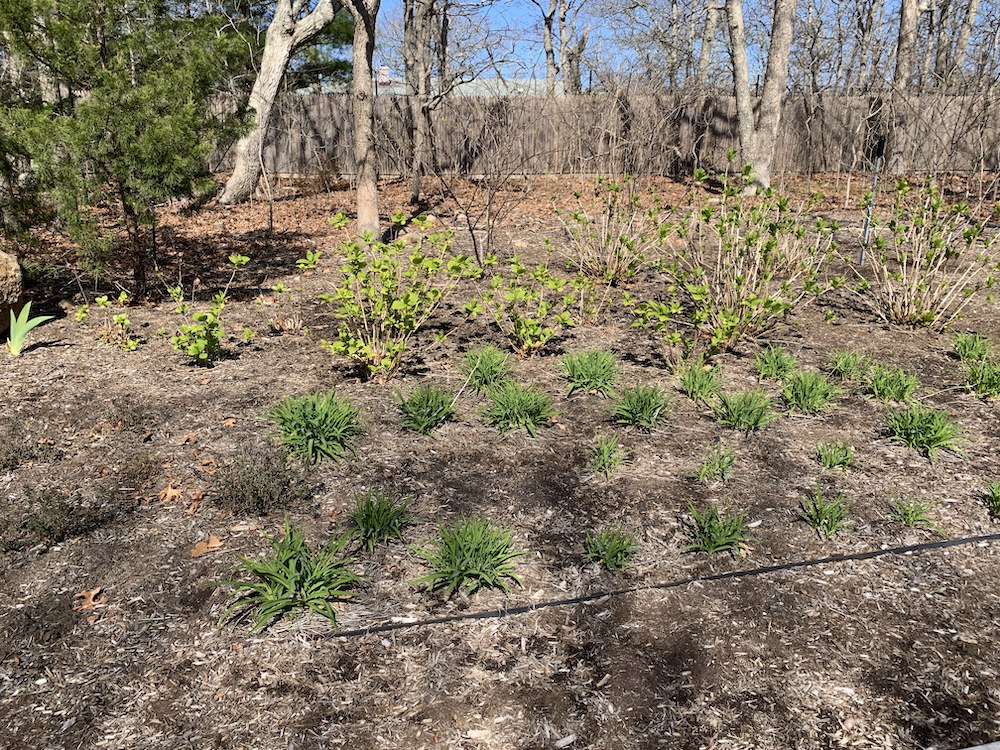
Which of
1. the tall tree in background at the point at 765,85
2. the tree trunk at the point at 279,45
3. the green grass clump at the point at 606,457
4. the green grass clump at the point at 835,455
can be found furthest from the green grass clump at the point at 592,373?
the tree trunk at the point at 279,45

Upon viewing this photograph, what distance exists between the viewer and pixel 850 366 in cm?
474

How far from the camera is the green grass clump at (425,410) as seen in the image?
3.99m

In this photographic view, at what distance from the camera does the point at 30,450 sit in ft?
12.7

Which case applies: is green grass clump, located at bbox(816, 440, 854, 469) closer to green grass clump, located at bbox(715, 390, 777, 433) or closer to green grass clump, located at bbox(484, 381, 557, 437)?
green grass clump, located at bbox(715, 390, 777, 433)

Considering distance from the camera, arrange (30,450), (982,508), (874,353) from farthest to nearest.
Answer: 1. (874,353)
2. (30,450)
3. (982,508)

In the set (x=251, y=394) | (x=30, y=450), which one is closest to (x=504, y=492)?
(x=251, y=394)

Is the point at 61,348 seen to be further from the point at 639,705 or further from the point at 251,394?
the point at 639,705

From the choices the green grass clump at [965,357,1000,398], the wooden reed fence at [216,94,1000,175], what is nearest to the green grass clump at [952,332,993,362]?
the green grass clump at [965,357,1000,398]

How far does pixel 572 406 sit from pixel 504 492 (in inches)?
41.0

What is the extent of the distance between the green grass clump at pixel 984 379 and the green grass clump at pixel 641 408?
2.11 m

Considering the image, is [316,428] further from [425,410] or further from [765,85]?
[765,85]

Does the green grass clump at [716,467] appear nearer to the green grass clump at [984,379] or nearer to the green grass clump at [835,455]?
the green grass clump at [835,455]

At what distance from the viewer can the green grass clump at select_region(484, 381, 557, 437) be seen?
4.03 metres

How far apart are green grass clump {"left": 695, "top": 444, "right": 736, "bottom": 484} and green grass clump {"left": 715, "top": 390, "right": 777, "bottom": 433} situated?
0.37 m
